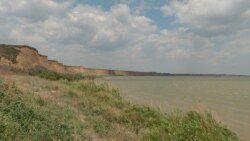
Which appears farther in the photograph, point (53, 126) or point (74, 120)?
point (74, 120)

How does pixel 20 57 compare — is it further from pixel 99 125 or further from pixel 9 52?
pixel 99 125

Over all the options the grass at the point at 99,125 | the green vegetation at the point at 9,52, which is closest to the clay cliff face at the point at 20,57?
the green vegetation at the point at 9,52

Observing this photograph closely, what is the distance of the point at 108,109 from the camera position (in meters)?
13.9

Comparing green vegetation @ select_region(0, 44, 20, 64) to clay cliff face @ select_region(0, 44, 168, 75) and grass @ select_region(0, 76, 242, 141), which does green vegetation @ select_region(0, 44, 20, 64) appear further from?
grass @ select_region(0, 76, 242, 141)

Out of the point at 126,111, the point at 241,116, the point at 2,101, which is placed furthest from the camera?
the point at 241,116

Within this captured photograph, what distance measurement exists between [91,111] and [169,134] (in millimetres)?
5073

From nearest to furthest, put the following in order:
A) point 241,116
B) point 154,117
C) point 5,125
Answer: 1. point 5,125
2. point 154,117
3. point 241,116

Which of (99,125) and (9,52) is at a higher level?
(9,52)

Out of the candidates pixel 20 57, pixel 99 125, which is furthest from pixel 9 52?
pixel 99 125

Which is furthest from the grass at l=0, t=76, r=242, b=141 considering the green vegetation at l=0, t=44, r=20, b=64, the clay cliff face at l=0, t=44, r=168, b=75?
→ the green vegetation at l=0, t=44, r=20, b=64

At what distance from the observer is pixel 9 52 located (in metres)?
69.6

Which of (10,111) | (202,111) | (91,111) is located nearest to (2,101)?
(10,111)

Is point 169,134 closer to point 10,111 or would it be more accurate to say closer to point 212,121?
point 212,121

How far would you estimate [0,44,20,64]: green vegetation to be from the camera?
218 feet
